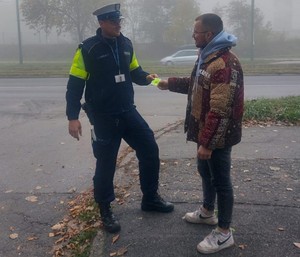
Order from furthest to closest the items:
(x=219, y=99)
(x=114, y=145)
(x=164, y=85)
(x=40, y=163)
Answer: (x=40, y=163), (x=164, y=85), (x=114, y=145), (x=219, y=99)

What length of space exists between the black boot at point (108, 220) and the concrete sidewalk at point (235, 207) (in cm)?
5

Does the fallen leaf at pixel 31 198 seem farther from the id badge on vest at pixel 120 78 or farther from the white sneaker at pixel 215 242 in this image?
the white sneaker at pixel 215 242

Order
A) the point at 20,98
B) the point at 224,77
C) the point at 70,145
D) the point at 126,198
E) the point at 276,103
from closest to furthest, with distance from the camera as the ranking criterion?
1. the point at 224,77
2. the point at 126,198
3. the point at 70,145
4. the point at 276,103
5. the point at 20,98

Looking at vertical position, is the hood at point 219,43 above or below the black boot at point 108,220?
above

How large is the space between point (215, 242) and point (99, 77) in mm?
1684

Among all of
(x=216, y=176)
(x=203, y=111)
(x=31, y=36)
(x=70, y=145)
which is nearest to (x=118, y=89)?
(x=203, y=111)

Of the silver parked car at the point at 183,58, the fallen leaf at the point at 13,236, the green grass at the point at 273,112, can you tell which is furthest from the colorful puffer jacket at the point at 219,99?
the silver parked car at the point at 183,58

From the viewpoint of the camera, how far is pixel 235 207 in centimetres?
420

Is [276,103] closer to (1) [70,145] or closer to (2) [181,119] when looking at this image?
(2) [181,119]

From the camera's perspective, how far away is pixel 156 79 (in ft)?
13.6

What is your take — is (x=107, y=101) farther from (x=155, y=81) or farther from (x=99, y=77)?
(x=155, y=81)

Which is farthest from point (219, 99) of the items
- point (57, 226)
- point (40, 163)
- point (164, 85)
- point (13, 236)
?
point (40, 163)

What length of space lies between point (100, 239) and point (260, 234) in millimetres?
1367

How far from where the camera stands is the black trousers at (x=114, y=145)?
3838mm
